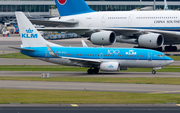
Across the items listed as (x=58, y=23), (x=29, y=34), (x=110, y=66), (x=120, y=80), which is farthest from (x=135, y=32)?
(x=120, y=80)

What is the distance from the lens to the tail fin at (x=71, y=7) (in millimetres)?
55022

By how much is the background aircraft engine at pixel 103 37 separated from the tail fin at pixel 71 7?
7.10 m

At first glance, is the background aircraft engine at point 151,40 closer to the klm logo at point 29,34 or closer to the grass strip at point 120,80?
the klm logo at point 29,34

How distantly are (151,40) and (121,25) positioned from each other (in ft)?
21.2

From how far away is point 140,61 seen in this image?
33.7 m

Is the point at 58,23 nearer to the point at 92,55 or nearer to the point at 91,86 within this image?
the point at 92,55

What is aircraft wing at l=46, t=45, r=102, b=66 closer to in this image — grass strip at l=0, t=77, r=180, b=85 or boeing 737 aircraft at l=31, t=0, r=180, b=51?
grass strip at l=0, t=77, r=180, b=85

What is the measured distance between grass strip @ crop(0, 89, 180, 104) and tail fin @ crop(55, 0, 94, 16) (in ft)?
109

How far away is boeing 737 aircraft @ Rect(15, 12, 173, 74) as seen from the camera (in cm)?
3341

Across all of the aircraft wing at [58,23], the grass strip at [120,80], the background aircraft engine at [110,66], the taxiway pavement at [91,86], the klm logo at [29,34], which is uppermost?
the aircraft wing at [58,23]

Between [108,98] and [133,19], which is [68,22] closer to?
[133,19]

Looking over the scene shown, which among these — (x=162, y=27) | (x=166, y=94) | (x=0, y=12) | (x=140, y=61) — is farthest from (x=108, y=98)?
(x=0, y=12)

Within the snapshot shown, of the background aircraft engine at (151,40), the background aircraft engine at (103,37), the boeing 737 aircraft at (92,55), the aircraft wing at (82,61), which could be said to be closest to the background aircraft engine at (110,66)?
the boeing 737 aircraft at (92,55)

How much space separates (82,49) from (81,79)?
617 cm
